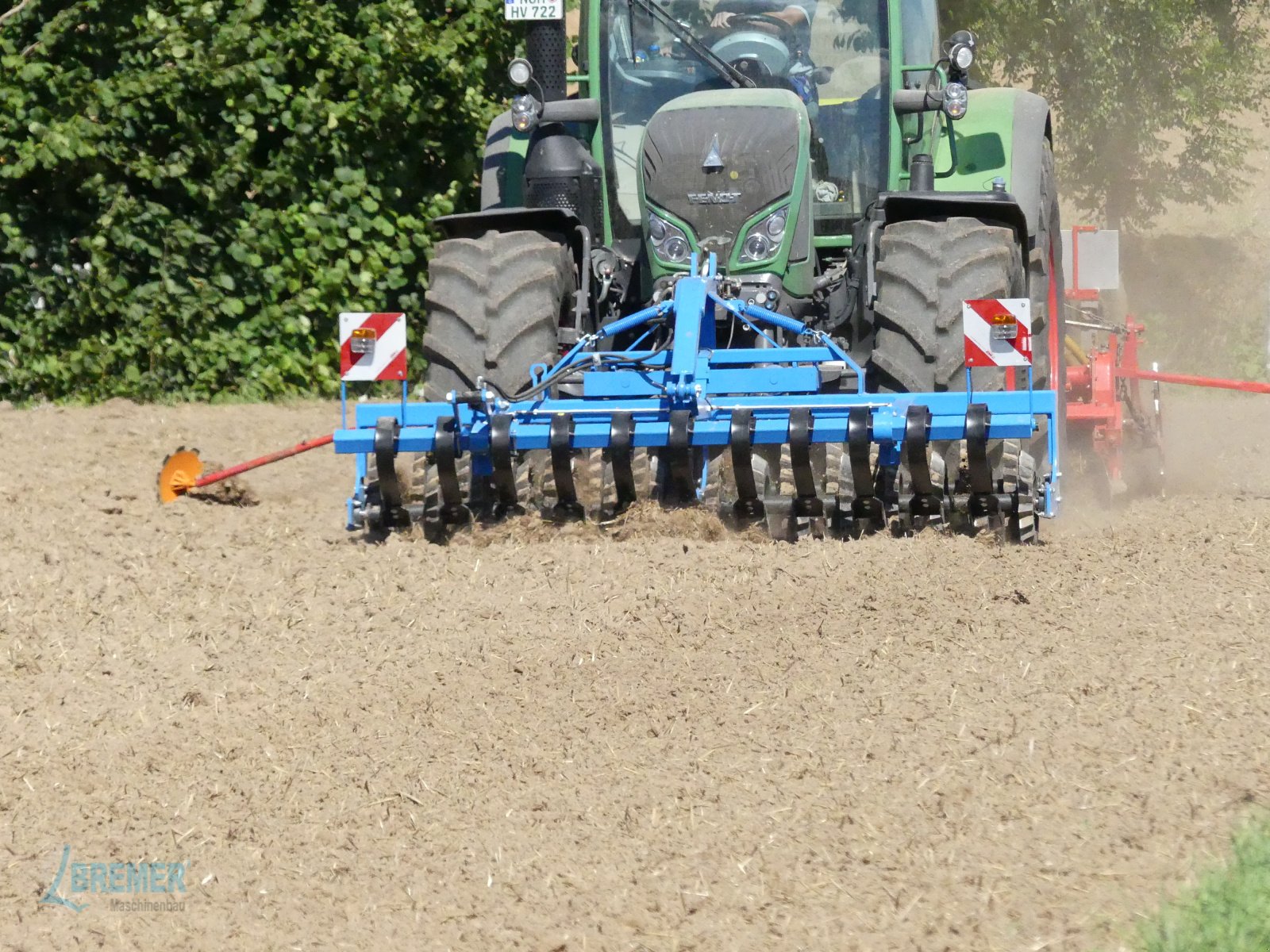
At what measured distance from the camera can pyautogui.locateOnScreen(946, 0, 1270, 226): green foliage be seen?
14.1 meters

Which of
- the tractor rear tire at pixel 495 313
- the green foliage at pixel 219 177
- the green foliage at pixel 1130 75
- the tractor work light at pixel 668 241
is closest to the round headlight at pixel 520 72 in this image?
the tractor rear tire at pixel 495 313

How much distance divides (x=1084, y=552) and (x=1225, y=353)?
958 cm

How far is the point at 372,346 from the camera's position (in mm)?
6258

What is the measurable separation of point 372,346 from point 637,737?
2646 millimetres

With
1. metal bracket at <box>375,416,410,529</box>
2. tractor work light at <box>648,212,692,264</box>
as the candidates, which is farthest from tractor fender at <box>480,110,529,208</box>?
metal bracket at <box>375,416,410,529</box>

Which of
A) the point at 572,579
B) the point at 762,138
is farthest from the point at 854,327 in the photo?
the point at 572,579

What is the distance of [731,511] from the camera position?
592cm

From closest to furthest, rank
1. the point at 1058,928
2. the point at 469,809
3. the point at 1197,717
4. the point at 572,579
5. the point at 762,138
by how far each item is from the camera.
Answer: the point at 1058,928, the point at 469,809, the point at 1197,717, the point at 572,579, the point at 762,138

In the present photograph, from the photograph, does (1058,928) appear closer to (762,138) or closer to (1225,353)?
(762,138)

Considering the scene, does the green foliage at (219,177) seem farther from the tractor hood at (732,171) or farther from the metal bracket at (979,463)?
the metal bracket at (979,463)

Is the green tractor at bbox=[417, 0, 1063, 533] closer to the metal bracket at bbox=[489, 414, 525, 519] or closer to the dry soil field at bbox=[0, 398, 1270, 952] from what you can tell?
the metal bracket at bbox=[489, 414, 525, 519]

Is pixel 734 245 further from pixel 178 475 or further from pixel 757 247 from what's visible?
pixel 178 475

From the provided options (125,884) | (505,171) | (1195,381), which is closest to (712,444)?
(505,171)

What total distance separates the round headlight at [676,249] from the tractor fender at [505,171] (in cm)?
118
